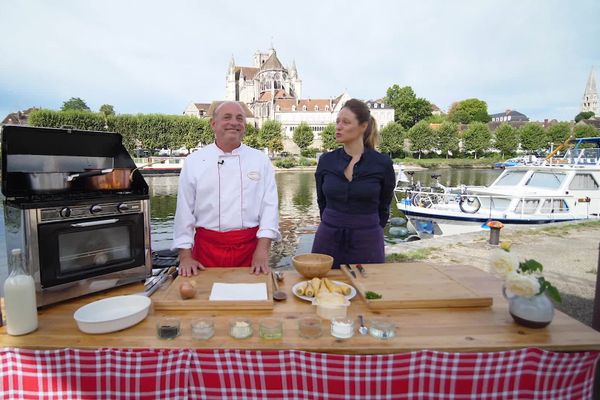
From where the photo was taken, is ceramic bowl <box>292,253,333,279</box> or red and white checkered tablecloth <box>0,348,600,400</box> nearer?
red and white checkered tablecloth <box>0,348,600,400</box>

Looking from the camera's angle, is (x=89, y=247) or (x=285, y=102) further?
(x=285, y=102)

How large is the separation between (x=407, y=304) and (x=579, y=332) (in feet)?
2.55

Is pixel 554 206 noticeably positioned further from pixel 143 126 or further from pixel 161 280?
pixel 143 126

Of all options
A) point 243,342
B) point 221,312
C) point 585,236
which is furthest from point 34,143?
point 585,236

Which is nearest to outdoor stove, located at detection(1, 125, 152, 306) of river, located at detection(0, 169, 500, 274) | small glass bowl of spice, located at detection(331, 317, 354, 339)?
small glass bowl of spice, located at detection(331, 317, 354, 339)

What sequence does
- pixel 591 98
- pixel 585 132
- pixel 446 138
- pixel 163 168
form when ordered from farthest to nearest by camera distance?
pixel 591 98
pixel 585 132
pixel 446 138
pixel 163 168

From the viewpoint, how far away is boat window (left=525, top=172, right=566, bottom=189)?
13.0 metres

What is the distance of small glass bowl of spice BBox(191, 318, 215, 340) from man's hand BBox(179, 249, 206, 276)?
0.82 m

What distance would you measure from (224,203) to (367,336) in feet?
5.04

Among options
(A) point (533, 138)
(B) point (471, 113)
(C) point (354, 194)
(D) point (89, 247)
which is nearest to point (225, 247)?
(D) point (89, 247)

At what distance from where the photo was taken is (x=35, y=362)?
1.60 metres

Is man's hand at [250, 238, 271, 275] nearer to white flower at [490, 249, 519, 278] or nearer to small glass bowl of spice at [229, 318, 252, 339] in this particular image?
small glass bowl of spice at [229, 318, 252, 339]

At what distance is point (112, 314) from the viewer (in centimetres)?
191

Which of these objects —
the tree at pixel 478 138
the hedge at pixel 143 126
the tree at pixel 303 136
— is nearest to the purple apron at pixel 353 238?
the hedge at pixel 143 126
